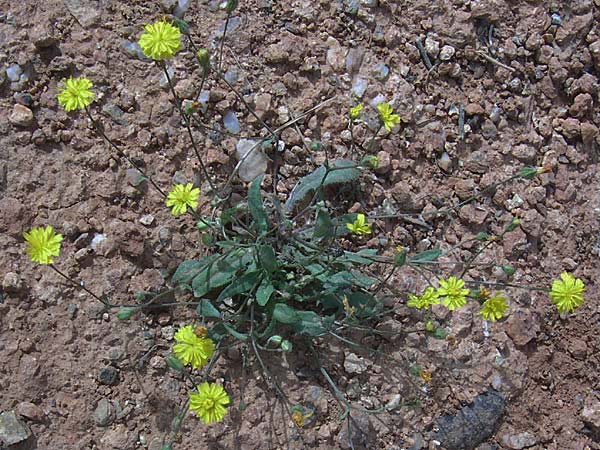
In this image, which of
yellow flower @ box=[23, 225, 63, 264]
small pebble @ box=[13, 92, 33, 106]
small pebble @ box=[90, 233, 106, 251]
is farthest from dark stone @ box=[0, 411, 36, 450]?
small pebble @ box=[13, 92, 33, 106]

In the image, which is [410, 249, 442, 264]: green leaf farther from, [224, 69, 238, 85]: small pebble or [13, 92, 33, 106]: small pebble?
[13, 92, 33, 106]: small pebble

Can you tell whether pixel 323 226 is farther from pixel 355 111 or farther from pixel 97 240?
pixel 97 240

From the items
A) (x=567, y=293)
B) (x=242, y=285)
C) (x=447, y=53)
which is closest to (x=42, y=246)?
(x=242, y=285)

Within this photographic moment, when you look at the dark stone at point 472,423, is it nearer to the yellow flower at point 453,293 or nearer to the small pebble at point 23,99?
the yellow flower at point 453,293

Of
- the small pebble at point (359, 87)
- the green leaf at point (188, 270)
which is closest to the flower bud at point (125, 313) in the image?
the green leaf at point (188, 270)

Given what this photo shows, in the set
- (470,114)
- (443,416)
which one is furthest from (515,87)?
(443,416)

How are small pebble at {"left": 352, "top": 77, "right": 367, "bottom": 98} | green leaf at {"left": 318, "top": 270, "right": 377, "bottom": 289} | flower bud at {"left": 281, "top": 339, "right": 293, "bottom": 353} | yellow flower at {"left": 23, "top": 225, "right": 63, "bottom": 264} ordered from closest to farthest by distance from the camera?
yellow flower at {"left": 23, "top": 225, "right": 63, "bottom": 264}, flower bud at {"left": 281, "top": 339, "right": 293, "bottom": 353}, green leaf at {"left": 318, "top": 270, "right": 377, "bottom": 289}, small pebble at {"left": 352, "top": 77, "right": 367, "bottom": 98}

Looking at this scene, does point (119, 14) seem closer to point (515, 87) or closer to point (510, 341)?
point (515, 87)
